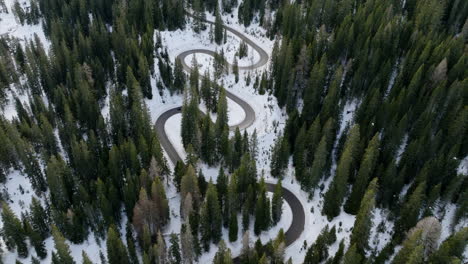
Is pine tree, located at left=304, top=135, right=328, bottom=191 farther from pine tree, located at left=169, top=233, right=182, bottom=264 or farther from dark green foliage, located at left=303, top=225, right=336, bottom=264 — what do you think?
pine tree, located at left=169, top=233, right=182, bottom=264

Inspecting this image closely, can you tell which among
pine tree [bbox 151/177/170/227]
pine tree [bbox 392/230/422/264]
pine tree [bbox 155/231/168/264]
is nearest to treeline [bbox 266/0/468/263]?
pine tree [bbox 392/230/422/264]

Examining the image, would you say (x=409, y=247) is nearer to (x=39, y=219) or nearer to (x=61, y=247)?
(x=61, y=247)

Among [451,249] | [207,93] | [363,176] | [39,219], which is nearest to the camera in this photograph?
[451,249]

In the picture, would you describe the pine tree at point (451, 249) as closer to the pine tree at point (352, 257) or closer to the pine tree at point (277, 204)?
the pine tree at point (352, 257)

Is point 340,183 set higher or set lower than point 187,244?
higher

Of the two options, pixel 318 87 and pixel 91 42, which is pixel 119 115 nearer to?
pixel 91 42

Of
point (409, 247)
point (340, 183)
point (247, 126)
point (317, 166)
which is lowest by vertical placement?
point (247, 126)

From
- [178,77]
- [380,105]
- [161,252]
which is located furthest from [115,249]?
[380,105]

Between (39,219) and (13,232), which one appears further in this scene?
(39,219)
